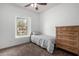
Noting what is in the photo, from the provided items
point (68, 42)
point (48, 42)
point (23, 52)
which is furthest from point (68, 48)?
point (23, 52)

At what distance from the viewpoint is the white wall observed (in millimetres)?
2285

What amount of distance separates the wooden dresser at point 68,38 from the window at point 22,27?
990 millimetres

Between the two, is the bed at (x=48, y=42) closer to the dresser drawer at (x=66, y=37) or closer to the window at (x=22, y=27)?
the dresser drawer at (x=66, y=37)

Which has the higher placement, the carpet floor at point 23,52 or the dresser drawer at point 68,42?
the dresser drawer at point 68,42

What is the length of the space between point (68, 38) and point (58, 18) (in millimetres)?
676

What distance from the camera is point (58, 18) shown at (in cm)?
252

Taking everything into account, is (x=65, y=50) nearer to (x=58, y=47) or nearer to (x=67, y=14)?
(x=58, y=47)

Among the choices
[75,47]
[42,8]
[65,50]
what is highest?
[42,8]

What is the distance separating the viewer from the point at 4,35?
2410 mm

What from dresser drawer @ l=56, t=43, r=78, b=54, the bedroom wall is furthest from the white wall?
dresser drawer @ l=56, t=43, r=78, b=54

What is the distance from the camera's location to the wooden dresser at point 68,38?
7.22ft

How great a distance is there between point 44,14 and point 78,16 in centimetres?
96

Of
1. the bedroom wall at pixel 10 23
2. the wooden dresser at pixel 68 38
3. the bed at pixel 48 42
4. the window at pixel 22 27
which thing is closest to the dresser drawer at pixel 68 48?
the wooden dresser at pixel 68 38

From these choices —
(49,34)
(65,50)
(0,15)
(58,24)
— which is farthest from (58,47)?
(0,15)
